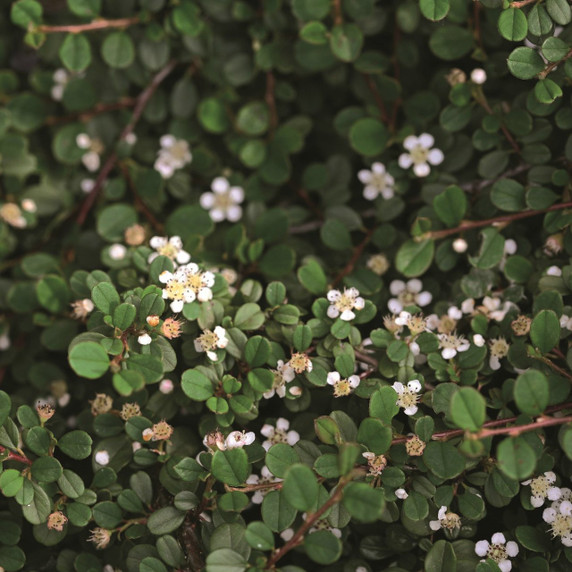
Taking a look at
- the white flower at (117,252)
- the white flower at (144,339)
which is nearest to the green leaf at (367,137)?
the white flower at (117,252)

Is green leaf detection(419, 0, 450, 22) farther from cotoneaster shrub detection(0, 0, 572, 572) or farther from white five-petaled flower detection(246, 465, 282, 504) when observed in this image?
white five-petaled flower detection(246, 465, 282, 504)

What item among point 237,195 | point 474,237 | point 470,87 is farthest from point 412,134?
point 237,195

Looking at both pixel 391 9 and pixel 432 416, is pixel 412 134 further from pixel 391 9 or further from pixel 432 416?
pixel 432 416

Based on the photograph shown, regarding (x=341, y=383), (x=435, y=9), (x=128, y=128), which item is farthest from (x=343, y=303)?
(x=128, y=128)

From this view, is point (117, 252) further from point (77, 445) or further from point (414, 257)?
point (414, 257)

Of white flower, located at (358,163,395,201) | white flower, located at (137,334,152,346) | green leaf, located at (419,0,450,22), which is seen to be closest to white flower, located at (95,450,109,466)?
white flower, located at (137,334,152,346)
